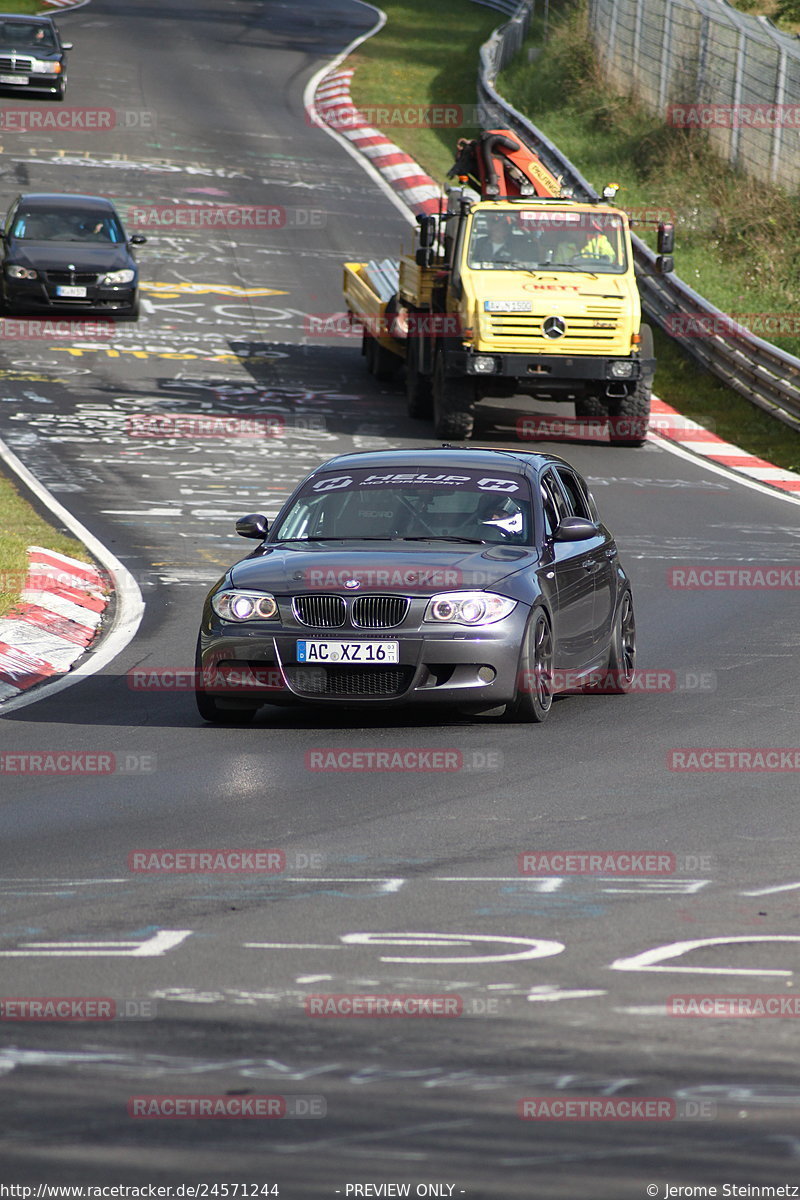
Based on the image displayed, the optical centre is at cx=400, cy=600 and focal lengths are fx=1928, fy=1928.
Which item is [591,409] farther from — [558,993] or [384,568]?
[558,993]

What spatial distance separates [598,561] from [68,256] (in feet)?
61.2

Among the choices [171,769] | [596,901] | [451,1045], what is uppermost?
[451,1045]

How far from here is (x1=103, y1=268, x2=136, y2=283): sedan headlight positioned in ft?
94.5

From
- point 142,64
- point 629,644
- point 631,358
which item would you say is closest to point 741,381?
point 631,358

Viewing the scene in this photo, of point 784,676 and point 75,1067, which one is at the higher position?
point 75,1067

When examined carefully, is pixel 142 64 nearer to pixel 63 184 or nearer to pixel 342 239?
pixel 63 184

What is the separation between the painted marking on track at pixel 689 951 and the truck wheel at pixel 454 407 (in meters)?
16.7

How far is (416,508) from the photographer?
37.1 ft

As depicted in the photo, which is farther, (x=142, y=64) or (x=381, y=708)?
(x=142, y=64)

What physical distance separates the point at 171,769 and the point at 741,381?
19059mm

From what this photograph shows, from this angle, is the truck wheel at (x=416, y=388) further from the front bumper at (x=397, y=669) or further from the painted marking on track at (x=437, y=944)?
the painted marking on track at (x=437, y=944)

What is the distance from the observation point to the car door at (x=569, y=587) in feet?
36.2

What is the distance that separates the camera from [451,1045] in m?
5.41

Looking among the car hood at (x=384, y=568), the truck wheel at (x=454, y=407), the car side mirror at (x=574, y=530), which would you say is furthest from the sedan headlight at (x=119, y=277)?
the car side mirror at (x=574, y=530)
